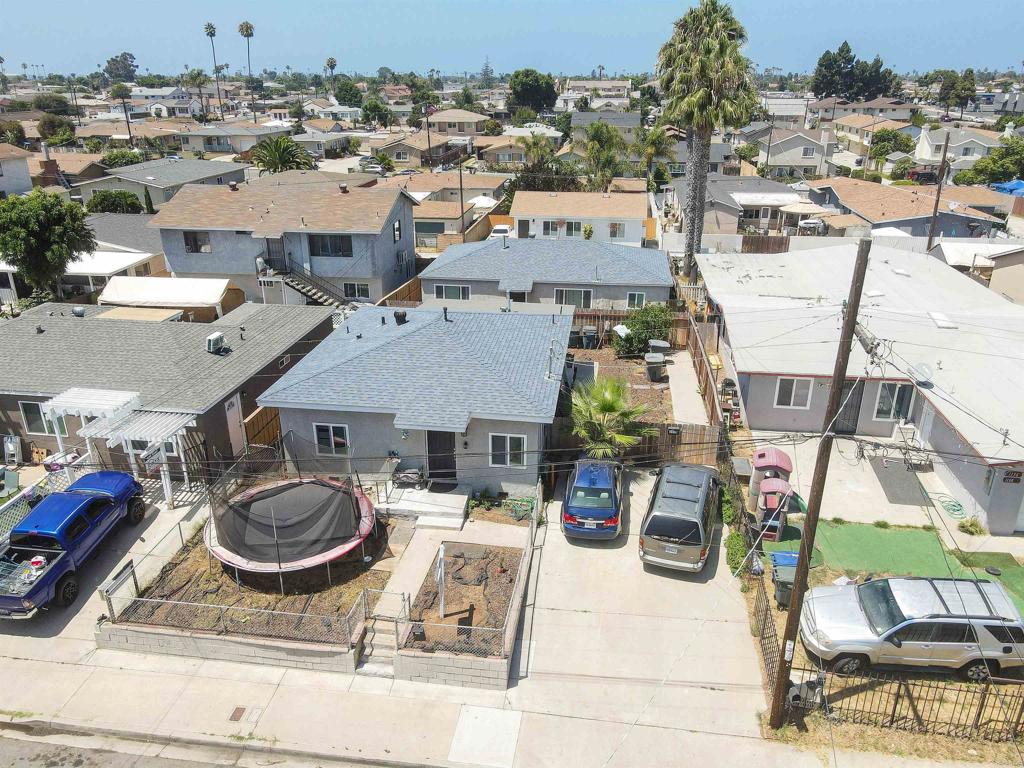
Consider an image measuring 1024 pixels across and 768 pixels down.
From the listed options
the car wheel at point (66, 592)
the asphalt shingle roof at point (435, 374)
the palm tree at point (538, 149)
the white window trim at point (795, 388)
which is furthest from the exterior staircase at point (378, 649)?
the palm tree at point (538, 149)

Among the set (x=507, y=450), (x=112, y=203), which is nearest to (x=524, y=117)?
(x=112, y=203)

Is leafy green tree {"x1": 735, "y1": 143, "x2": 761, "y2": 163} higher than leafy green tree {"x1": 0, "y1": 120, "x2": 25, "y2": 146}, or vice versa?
leafy green tree {"x1": 0, "y1": 120, "x2": 25, "y2": 146}

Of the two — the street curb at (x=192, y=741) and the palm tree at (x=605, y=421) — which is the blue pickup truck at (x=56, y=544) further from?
the palm tree at (x=605, y=421)

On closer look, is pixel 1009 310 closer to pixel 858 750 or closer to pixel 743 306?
pixel 743 306

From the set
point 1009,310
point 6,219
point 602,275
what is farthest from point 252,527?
point 1009,310

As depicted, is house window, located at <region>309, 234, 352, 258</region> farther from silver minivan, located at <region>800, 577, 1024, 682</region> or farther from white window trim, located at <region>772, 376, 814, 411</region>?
silver minivan, located at <region>800, 577, 1024, 682</region>

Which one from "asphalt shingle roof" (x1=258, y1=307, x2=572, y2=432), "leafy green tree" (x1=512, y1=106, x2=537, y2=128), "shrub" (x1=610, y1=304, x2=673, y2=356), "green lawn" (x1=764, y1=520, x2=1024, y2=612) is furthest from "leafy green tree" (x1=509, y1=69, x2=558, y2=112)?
"green lawn" (x1=764, y1=520, x2=1024, y2=612)
